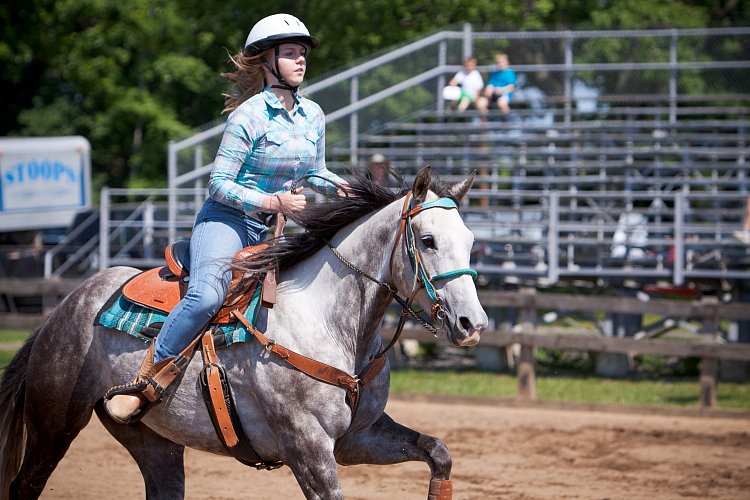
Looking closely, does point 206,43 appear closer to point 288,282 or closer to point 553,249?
point 553,249

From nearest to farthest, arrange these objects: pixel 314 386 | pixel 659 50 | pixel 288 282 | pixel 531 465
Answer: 1. pixel 314 386
2. pixel 288 282
3. pixel 531 465
4. pixel 659 50

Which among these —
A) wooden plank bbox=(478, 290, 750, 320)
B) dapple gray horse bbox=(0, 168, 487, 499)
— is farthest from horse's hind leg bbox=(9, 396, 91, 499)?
wooden plank bbox=(478, 290, 750, 320)

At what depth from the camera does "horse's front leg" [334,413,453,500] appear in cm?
492

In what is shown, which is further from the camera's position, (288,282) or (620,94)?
(620,94)

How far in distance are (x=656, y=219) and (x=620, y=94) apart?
418 cm

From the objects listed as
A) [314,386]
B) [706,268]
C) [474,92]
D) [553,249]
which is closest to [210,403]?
[314,386]

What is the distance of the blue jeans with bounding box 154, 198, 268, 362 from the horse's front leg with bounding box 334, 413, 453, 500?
3.09 ft

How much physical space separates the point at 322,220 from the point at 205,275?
65cm

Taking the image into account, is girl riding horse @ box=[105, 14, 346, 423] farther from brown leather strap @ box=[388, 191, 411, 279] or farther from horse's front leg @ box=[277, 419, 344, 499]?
horse's front leg @ box=[277, 419, 344, 499]

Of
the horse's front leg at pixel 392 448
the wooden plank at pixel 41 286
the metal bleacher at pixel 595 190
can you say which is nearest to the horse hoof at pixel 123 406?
the horse's front leg at pixel 392 448

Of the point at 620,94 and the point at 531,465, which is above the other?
the point at 620,94

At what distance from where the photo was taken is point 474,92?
18484mm

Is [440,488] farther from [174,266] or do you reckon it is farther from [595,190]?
[595,190]

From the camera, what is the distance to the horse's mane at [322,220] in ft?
16.4
